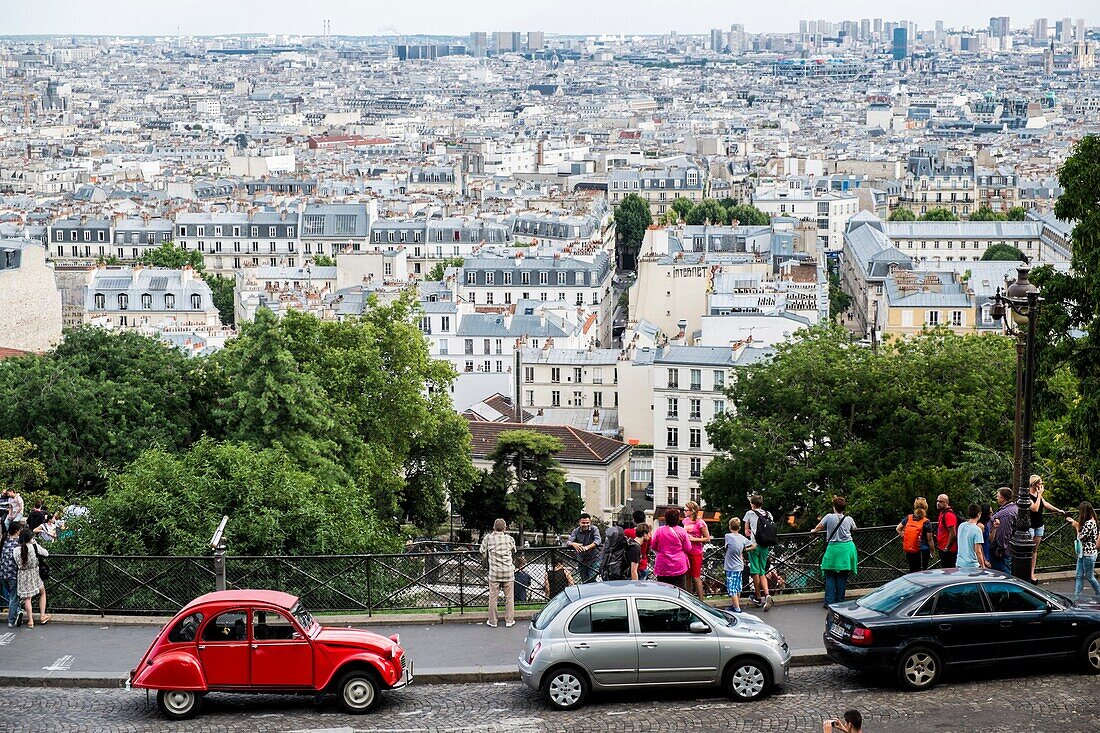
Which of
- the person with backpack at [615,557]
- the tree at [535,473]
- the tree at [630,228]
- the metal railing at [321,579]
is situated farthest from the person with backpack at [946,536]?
the tree at [630,228]

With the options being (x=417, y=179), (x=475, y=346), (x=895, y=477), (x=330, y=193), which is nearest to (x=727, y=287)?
(x=475, y=346)

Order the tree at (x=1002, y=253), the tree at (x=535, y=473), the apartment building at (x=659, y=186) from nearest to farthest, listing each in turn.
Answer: the tree at (x=535, y=473) → the tree at (x=1002, y=253) → the apartment building at (x=659, y=186)

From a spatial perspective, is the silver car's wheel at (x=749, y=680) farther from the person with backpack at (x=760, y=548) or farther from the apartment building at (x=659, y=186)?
the apartment building at (x=659, y=186)

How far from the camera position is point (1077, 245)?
2227cm

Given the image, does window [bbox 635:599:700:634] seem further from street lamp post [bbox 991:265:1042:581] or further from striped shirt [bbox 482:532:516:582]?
street lamp post [bbox 991:265:1042:581]

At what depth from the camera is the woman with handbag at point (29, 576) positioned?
722 inches

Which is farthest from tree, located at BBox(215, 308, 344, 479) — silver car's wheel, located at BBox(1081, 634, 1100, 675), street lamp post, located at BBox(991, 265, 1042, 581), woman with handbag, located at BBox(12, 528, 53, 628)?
silver car's wheel, located at BBox(1081, 634, 1100, 675)

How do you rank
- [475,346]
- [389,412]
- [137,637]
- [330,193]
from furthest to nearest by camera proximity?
1. [330,193]
2. [475,346]
3. [389,412]
4. [137,637]

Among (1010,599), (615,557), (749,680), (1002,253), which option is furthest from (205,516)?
(1002,253)

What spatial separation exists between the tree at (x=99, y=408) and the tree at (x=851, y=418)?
10958 mm

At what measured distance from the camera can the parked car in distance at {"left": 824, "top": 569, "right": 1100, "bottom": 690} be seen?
1609 centimetres

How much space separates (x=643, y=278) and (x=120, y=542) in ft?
193

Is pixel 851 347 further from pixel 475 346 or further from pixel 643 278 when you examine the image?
pixel 643 278

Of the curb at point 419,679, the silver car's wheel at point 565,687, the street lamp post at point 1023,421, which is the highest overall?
the street lamp post at point 1023,421
